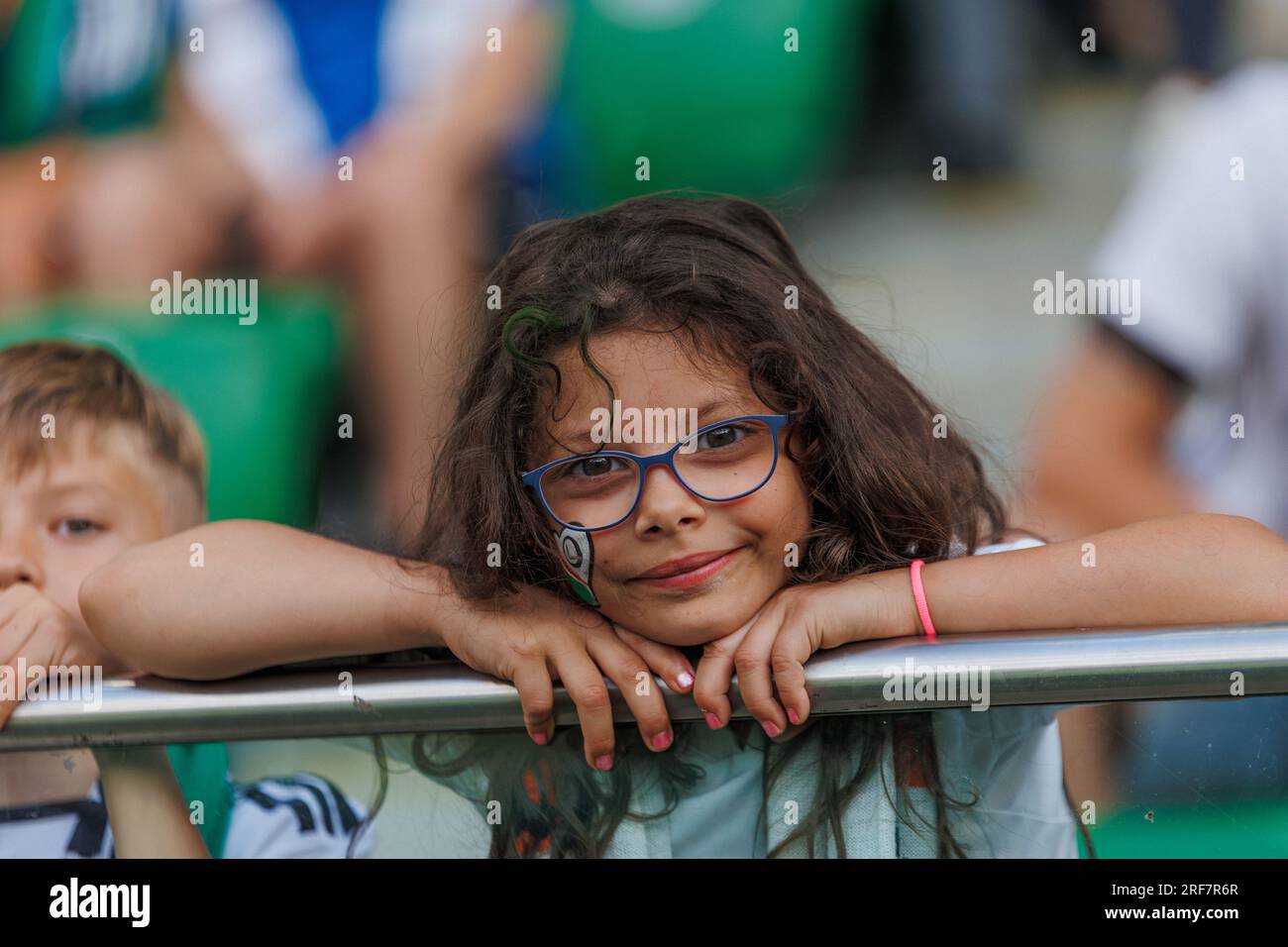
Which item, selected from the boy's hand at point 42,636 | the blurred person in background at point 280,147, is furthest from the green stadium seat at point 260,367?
the boy's hand at point 42,636

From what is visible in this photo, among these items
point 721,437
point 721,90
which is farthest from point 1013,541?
point 721,90

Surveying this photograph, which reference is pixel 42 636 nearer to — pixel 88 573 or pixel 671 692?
pixel 88 573

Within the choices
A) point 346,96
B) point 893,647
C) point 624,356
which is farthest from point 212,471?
point 893,647

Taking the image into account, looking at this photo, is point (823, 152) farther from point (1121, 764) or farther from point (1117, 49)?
point (1121, 764)

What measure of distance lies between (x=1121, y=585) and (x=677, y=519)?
352 mm

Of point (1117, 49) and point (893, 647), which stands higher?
point (1117, 49)

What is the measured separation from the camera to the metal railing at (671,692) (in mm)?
860

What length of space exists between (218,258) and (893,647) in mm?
1667

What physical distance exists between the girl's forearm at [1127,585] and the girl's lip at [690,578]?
0.56 ft

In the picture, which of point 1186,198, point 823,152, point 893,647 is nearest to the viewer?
point 893,647

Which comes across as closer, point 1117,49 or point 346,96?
point 1117,49

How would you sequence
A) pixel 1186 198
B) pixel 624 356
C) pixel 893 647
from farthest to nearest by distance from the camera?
pixel 1186 198 < pixel 624 356 < pixel 893 647

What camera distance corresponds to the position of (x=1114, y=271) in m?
2.01

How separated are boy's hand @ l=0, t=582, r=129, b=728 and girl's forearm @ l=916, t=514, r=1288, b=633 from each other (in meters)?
0.78
